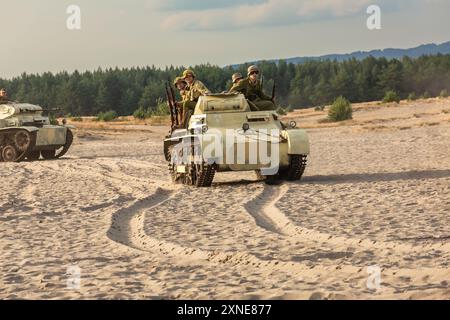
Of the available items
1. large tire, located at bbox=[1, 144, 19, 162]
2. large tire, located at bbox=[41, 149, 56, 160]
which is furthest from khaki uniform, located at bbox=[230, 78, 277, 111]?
large tire, located at bbox=[41, 149, 56, 160]

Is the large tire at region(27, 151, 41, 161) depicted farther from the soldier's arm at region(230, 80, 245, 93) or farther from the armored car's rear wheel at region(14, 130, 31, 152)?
the soldier's arm at region(230, 80, 245, 93)

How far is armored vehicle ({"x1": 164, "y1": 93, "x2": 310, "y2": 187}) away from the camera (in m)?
16.0

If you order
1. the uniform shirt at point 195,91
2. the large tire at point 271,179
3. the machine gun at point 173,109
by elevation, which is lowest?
the large tire at point 271,179

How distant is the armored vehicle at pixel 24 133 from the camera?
89.6 ft

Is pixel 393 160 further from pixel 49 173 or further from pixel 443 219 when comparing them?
pixel 443 219

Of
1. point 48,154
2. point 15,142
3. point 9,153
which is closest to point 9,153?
point 9,153

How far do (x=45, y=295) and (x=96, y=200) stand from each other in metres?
7.44

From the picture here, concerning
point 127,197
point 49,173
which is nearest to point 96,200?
point 127,197

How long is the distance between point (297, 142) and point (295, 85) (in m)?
82.7

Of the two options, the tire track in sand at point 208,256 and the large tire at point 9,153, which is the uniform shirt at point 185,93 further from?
the large tire at point 9,153

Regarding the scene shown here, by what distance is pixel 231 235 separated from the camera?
10477 millimetres

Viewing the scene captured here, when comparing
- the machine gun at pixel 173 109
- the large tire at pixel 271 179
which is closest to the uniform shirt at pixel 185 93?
the machine gun at pixel 173 109

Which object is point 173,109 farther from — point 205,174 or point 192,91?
point 205,174

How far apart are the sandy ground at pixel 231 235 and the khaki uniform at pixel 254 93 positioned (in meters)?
1.43
